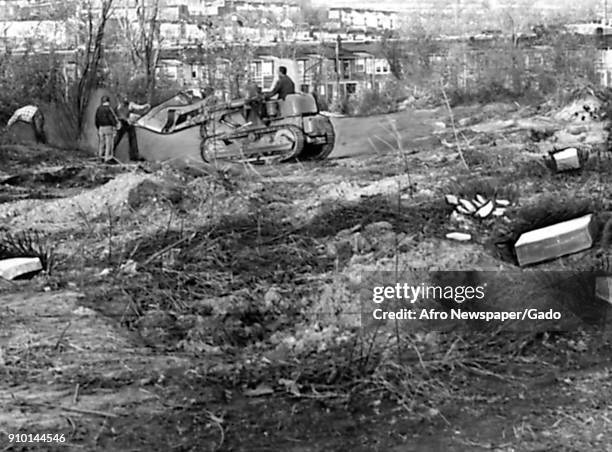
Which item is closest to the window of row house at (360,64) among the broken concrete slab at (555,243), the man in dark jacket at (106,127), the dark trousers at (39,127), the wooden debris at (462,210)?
the man in dark jacket at (106,127)

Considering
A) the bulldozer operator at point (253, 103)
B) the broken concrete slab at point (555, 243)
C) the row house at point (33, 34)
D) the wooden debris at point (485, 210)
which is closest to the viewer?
the broken concrete slab at point (555, 243)

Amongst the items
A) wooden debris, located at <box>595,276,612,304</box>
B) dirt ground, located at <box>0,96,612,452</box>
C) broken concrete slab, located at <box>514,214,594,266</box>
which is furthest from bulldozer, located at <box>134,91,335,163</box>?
wooden debris, located at <box>595,276,612,304</box>

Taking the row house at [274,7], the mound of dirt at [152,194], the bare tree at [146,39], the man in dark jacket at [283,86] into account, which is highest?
the row house at [274,7]

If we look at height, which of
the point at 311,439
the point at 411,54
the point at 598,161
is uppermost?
the point at 411,54

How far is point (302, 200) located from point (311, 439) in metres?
2.30

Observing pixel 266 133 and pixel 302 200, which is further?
pixel 266 133

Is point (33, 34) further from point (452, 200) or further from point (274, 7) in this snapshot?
point (452, 200)

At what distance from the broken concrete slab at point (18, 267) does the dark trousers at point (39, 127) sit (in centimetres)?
243

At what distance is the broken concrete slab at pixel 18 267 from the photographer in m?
4.12

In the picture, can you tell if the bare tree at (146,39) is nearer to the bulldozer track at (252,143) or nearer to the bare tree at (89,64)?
the bare tree at (89,64)

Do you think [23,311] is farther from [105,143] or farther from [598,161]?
[598,161]

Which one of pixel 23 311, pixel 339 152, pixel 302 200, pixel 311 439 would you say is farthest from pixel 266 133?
pixel 311 439

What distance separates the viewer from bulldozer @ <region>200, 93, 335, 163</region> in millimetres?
6020

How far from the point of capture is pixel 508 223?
458cm
